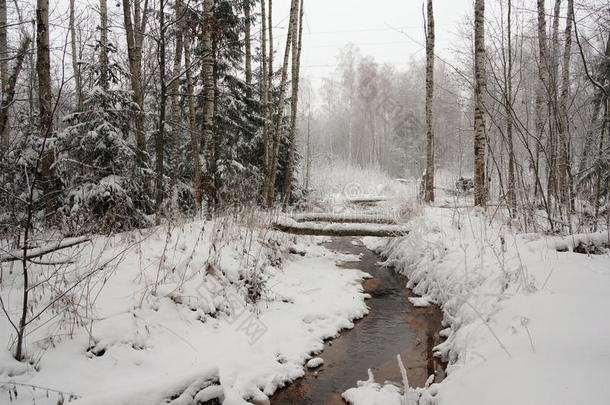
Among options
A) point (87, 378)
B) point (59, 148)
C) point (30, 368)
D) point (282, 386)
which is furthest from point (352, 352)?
point (59, 148)

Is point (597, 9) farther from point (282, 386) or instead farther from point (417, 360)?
point (282, 386)

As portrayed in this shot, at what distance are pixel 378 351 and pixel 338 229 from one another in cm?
330

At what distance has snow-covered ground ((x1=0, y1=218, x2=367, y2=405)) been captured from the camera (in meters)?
2.39

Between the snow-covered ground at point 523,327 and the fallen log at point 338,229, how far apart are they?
5.43 feet

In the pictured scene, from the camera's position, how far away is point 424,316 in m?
4.60

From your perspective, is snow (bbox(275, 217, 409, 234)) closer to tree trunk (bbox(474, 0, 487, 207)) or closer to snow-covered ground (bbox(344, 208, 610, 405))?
snow-covered ground (bbox(344, 208, 610, 405))

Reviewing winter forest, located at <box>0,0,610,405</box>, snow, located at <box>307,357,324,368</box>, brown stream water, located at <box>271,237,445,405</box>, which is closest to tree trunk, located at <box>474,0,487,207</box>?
winter forest, located at <box>0,0,610,405</box>

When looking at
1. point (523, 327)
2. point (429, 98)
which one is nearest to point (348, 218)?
point (523, 327)

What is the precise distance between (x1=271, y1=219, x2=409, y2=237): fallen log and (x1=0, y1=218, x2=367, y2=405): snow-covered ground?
1.56 metres

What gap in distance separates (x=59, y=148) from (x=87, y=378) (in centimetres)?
502

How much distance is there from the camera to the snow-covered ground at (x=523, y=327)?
186cm

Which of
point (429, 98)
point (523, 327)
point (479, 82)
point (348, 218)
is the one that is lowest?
point (523, 327)

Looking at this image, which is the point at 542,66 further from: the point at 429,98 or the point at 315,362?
the point at 315,362

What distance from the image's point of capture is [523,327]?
2609 mm
